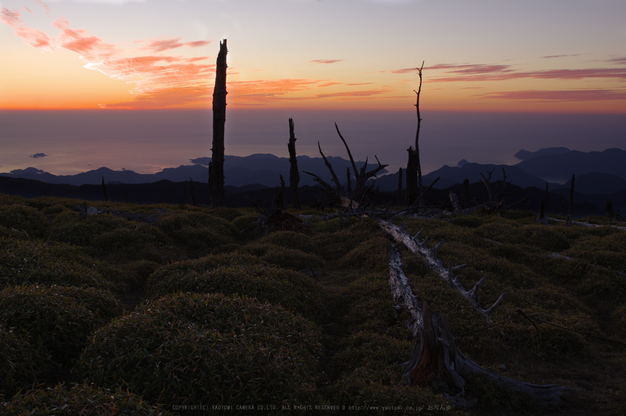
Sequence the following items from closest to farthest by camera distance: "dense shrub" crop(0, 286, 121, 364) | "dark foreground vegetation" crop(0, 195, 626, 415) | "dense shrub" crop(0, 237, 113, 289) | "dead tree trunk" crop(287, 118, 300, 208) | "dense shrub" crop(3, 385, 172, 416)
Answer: "dense shrub" crop(3, 385, 172, 416), "dark foreground vegetation" crop(0, 195, 626, 415), "dense shrub" crop(0, 286, 121, 364), "dense shrub" crop(0, 237, 113, 289), "dead tree trunk" crop(287, 118, 300, 208)

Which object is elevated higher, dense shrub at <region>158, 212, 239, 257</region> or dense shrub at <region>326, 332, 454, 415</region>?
dense shrub at <region>158, 212, 239, 257</region>

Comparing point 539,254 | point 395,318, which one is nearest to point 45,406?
point 395,318

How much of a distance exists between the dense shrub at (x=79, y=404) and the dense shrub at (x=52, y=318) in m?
1.52

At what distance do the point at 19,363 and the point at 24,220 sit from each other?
10257 mm

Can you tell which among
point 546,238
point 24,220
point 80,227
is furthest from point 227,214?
point 546,238

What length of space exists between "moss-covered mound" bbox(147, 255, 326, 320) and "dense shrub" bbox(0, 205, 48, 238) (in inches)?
239

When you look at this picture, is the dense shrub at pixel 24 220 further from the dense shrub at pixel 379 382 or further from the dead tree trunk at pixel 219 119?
the dense shrub at pixel 379 382

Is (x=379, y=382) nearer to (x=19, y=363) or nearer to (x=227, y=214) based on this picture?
(x=19, y=363)

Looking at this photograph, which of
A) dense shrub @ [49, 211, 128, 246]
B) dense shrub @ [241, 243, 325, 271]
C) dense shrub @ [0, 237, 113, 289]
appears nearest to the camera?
dense shrub @ [0, 237, 113, 289]

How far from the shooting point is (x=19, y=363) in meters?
4.58

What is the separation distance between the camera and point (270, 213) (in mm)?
17016

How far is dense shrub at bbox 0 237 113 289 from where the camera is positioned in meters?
7.46

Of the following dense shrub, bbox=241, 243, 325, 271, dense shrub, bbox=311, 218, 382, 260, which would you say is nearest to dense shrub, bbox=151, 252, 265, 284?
dense shrub, bbox=241, 243, 325, 271

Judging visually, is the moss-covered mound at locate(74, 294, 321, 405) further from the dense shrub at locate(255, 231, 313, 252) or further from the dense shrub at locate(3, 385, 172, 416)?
the dense shrub at locate(255, 231, 313, 252)
